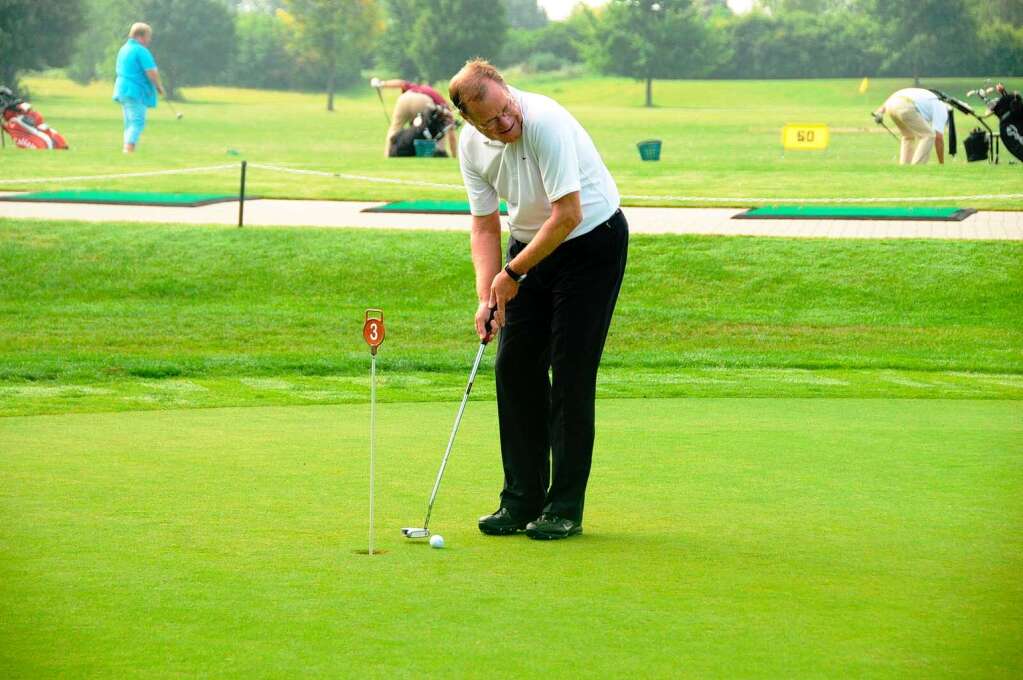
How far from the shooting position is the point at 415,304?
13.4 metres

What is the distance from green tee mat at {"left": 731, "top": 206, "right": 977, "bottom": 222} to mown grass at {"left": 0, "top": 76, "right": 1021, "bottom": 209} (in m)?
1.47

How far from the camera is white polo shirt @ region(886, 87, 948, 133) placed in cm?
2538

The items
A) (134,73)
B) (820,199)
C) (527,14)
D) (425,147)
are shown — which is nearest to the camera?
(820,199)

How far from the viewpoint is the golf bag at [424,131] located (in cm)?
2708

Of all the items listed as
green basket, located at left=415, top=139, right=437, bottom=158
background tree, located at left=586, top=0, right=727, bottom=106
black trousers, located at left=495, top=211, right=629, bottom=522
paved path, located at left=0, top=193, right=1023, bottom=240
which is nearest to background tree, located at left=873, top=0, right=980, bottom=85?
green basket, located at left=415, top=139, right=437, bottom=158

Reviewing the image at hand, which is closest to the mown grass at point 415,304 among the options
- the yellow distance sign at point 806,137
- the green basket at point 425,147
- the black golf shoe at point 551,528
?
the black golf shoe at point 551,528

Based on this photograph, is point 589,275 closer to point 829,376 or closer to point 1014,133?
point 829,376

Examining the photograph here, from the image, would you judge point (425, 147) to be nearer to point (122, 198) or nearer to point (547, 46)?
point (122, 198)

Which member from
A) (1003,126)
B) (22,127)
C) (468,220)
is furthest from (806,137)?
(468,220)

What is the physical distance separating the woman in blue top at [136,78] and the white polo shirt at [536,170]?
23.5 meters

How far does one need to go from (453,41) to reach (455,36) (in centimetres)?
28

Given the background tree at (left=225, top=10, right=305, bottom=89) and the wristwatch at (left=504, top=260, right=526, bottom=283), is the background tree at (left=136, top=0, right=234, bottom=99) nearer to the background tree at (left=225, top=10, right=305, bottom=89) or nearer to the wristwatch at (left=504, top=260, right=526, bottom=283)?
the background tree at (left=225, top=10, right=305, bottom=89)

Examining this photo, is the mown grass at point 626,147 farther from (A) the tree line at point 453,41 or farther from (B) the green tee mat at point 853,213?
(A) the tree line at point 453,41

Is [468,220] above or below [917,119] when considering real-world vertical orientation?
below
